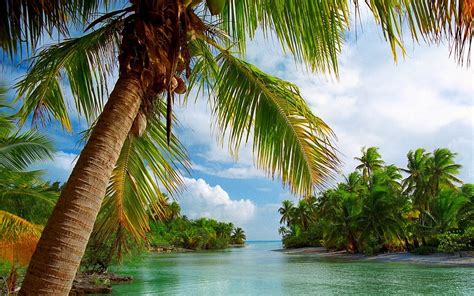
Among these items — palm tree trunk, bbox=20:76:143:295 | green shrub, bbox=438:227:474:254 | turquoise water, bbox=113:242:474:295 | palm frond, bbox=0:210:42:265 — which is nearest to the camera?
palm tree trunk, bbox=20:76:143:295

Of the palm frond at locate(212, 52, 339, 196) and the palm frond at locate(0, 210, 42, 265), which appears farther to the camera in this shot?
the palm frond at locate(0, 210, 42, 265)

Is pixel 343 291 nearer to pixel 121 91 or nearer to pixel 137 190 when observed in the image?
pixel 137 190

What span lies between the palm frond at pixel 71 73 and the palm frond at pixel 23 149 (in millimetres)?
3713

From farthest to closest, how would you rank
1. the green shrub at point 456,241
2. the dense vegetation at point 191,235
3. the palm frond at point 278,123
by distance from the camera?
the dense vegetation at point 191,235 → the green shrub at point 456,241 → the palm frond at point 278,123

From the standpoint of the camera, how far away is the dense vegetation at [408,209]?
102ft

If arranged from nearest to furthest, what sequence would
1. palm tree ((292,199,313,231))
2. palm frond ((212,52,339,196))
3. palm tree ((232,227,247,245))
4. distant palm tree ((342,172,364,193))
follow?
palm frond ((212,52,339,196)), distant palm tree ((342,172,364,193)), palm tree ((292,199,313,231)), palm tree ((232,227,247,245))

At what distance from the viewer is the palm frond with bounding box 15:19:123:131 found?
10.6 ft

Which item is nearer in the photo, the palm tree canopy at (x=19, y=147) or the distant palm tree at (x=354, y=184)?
the palm tree canopy at (x=19, y=147)

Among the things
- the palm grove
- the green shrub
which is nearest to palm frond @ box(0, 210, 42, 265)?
the palm grove

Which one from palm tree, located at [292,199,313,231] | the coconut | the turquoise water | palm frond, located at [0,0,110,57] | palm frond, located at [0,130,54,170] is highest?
palm tree, located at [292,199,313,231]

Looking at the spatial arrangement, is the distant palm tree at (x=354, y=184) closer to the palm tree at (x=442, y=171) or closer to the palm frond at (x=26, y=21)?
the palm tree at (x=442, y=171)

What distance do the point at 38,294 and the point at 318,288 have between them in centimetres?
2041

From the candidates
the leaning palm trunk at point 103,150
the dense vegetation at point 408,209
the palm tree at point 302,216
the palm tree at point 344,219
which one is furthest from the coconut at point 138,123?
the palm tree at point 302,216

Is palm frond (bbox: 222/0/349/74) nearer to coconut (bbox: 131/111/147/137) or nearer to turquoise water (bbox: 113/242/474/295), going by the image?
coconut (bbox: 131/111/147/137)
